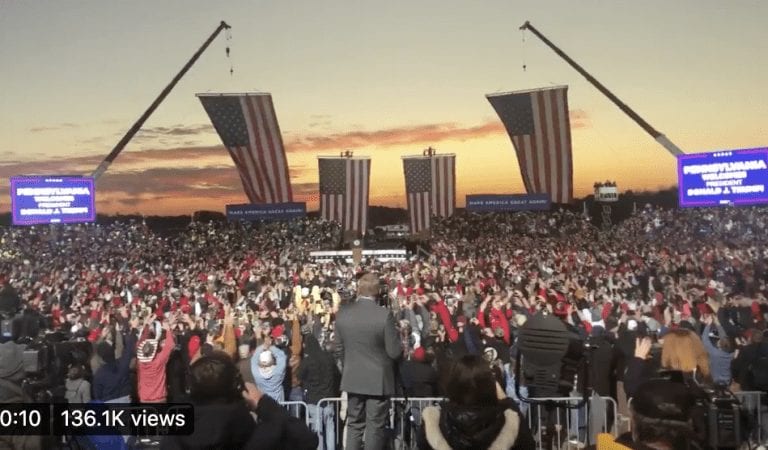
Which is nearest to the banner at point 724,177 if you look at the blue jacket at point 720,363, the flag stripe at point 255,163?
the flag stripe at point 255,163

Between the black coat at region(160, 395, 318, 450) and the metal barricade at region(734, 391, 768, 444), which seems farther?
the metal barricade at region(734, 391, 768, 444)

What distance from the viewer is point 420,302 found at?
10000 millimetres

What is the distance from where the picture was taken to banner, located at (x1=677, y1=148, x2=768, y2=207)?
1681 cm

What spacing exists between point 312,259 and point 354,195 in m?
3.53

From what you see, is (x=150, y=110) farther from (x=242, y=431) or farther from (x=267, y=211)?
(x=242, y=431)

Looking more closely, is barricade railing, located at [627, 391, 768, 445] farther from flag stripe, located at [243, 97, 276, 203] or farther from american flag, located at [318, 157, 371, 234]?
american flag, located at [318, 157, 371, 234]

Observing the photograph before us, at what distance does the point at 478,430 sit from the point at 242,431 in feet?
2.93

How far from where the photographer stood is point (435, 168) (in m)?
20.3

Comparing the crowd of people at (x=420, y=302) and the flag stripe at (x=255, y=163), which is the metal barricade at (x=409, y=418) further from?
the flag stripe at (x=255, y=163)

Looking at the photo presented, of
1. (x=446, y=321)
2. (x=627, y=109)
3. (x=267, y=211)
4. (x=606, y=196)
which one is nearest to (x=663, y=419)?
(x=446, y=321)

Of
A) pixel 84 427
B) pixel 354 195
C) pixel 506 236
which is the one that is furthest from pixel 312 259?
pixel 84 427

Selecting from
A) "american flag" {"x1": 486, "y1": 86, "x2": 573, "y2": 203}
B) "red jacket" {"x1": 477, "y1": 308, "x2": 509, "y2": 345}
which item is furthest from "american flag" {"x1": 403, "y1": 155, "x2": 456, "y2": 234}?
"red jacket" {"x1": 477, "y1": 308, "x2": 509, "y2": 345}

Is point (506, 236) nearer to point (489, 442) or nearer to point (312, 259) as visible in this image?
point (312, 259)

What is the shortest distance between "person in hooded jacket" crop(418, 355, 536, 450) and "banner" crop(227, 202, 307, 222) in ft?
55.0
